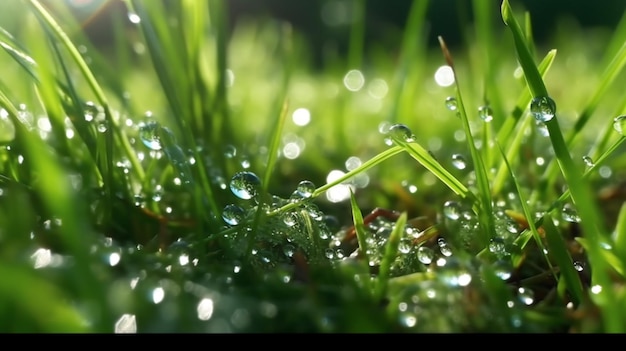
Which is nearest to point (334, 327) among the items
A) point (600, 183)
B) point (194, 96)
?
point (194, 96)

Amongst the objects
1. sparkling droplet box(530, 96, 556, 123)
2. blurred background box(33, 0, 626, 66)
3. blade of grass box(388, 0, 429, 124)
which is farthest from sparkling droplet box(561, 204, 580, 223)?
blurred background box(33, 0, 626, 66)

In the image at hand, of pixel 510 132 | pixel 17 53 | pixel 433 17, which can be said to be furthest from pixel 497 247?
pixel 433 17

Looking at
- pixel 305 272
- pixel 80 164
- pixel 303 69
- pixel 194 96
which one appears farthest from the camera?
pixel 303 69

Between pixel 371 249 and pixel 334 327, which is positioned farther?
pixel 371 249

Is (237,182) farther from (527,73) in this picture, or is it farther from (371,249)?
(527,73)

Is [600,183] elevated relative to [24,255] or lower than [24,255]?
elevated

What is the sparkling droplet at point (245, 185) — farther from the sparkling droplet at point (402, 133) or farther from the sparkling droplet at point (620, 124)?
the sparkling droplet at point (620, 124)

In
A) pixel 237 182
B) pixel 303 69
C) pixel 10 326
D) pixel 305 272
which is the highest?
pixel 303 69

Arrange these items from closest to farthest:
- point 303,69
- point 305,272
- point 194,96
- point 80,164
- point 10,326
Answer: point 10,326, point 305,272, point 80,164, point 194,96, point 303,69
